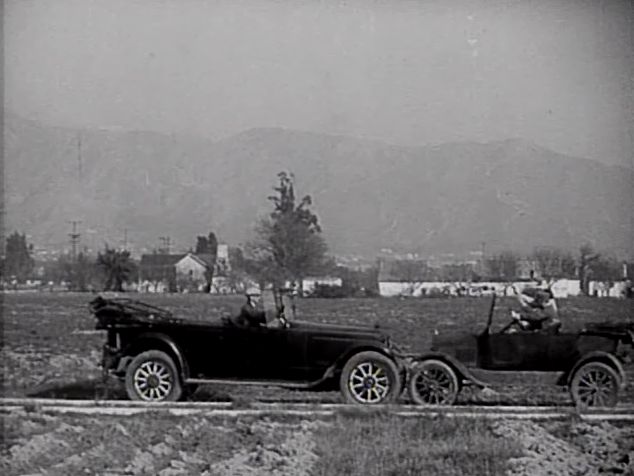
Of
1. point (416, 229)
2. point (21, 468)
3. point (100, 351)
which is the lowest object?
point (21, 468)

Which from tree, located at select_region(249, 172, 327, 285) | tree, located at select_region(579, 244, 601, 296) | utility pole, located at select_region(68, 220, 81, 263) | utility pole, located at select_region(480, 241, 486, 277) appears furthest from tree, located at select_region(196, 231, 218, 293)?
tree, located at select_region(579, 244, 601, 296)

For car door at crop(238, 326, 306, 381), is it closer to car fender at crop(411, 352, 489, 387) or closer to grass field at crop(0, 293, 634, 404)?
grass field at crop(0, 293, 634, 404)

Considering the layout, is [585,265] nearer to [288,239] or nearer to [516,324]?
[516,324]

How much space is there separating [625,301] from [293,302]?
0.91m

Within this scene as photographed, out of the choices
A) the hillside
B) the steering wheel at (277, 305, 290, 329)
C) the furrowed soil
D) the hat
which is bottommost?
the furrowed soil

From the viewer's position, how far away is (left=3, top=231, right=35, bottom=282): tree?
4.34 metres

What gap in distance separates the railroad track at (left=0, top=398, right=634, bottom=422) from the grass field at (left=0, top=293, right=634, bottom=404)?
0.10ft

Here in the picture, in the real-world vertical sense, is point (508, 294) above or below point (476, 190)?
below

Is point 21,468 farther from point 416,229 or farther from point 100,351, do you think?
point 416,229

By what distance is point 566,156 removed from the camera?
4.30m

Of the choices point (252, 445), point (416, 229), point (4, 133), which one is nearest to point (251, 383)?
point (252, 445)

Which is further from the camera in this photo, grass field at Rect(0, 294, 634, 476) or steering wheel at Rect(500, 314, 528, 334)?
steering wheel at Rect(500, 314, 528, 334)

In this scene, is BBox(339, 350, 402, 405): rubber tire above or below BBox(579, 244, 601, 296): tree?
below

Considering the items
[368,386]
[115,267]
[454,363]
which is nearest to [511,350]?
[454,363]
